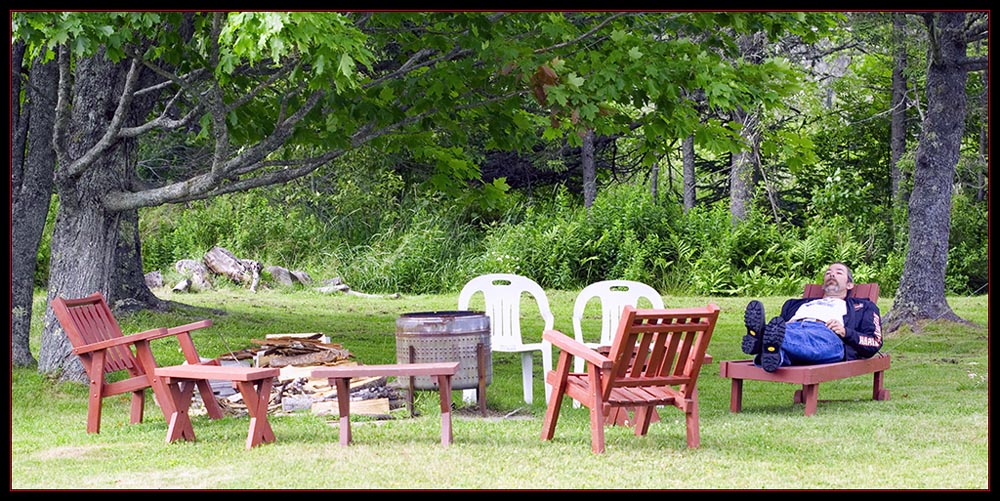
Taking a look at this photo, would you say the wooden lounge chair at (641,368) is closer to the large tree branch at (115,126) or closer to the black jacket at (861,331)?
the black jacket at (861,331)

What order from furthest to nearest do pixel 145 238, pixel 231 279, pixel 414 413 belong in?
pixel 145 238 → pixel 231 279 → pixel 414 413

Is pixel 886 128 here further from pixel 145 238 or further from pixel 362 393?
pixel 362 393

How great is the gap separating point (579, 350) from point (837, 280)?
318cm

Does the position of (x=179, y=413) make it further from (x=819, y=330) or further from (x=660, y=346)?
(x=819, y=330)

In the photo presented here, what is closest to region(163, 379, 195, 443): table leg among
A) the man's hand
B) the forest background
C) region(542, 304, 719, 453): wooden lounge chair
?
region(542, 304, 719, 453): wooden lounge chair

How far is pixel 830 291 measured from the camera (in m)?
8.85

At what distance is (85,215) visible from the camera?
9289 mm

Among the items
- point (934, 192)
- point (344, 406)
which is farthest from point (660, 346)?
point (934, 192)

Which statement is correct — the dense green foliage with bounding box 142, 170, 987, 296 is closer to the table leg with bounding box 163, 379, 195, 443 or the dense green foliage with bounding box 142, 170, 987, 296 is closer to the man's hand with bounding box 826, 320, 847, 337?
the man's hand with bounding box 826, 320, 847, 337

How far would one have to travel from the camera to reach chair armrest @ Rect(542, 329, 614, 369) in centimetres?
616

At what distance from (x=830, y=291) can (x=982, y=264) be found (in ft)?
39.9

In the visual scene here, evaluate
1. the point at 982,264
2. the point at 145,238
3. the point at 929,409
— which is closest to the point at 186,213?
the point at 145,238

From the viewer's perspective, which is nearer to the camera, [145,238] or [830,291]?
[830,291]

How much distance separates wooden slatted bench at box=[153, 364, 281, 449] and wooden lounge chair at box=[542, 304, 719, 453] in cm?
152
